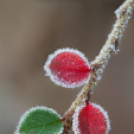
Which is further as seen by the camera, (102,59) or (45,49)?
Answer: (45,49)

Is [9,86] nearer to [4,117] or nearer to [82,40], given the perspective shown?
[4,117]

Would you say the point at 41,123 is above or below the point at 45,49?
below

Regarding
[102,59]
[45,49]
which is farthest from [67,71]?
[45,49]

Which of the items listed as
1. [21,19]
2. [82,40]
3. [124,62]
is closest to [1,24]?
[21,19]

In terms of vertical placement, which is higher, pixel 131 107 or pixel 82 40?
pixel 82 40

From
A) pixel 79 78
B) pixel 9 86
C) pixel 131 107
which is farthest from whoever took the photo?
pixel 9 86

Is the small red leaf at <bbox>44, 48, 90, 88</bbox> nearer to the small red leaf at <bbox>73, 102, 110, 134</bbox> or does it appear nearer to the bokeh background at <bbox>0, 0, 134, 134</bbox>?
the small red leaf at <bbox>73, 102, 110, 134</bbox>

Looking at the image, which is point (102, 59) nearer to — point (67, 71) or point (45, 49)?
point (67, 71)
